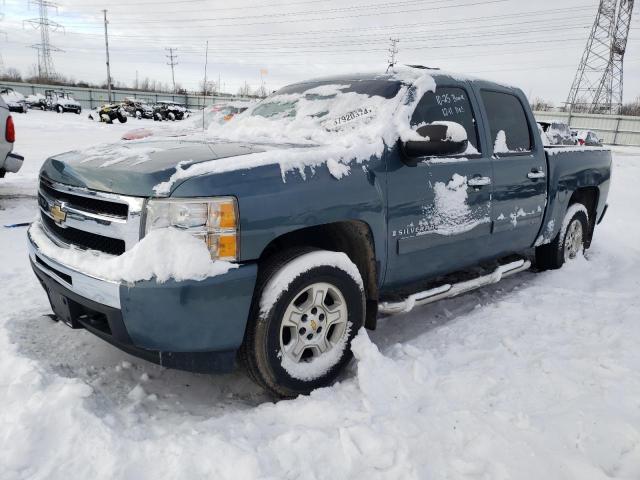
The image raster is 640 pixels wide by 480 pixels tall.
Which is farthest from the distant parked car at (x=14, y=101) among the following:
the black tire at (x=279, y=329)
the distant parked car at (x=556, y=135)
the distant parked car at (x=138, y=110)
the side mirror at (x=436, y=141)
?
the black tire at (x=279, y=329)

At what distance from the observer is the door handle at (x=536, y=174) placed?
4.18 m

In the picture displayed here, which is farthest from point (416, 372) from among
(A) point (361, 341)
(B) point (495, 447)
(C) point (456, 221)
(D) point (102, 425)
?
(D) point (102, 425)

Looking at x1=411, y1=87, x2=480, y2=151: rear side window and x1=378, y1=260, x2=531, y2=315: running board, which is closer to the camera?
x1=378, y1=260, x2=531, y2=315: running board

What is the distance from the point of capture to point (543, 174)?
171 inches

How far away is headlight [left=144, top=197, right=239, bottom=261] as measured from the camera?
2277 millimetres

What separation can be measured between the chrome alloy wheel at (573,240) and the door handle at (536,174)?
1.04 m

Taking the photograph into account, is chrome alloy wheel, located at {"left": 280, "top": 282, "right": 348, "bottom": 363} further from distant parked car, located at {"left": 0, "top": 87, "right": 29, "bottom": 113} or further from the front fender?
distant parked car, located at {"left": 0, "top": 87, "right": 29, "bottom": 113}

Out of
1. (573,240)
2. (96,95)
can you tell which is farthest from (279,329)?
(96,95)

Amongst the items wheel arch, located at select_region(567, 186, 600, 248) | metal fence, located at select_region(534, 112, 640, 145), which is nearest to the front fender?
wheel arch, located at select_region(567, 186, 600, 248)

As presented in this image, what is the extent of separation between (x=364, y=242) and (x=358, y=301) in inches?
13.4

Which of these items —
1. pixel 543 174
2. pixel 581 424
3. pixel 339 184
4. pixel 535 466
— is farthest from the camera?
pixel 543 174

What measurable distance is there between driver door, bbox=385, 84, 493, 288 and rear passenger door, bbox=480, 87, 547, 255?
168 millimetres

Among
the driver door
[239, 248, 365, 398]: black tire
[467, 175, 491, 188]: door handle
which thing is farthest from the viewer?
[467, 175, 491, 188]: door handle

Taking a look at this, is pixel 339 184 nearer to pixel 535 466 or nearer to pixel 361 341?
pixel 361 341
